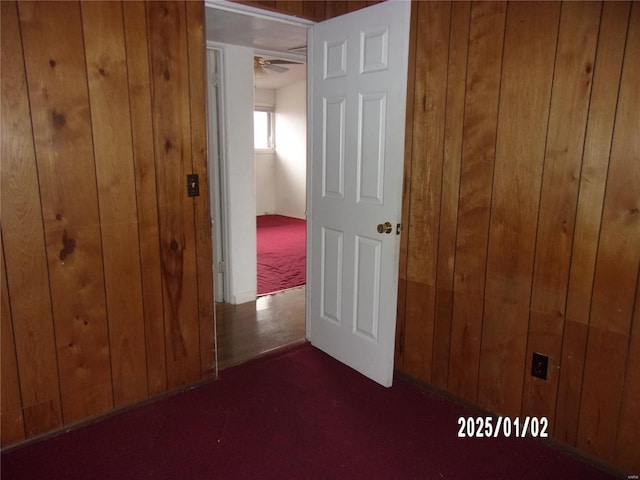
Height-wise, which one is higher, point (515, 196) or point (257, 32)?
point (257, 32)

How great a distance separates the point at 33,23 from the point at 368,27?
1.49 metres

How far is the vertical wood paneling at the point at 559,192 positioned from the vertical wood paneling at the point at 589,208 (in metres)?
0.02

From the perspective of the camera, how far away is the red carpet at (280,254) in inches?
177

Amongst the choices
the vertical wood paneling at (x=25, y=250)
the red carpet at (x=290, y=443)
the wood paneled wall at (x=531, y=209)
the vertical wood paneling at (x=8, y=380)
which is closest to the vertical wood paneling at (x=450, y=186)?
the wood paneled wall at (x=531, y=209)

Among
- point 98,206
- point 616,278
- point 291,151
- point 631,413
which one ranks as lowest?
point 631,413

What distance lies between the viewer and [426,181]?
2.40 metres

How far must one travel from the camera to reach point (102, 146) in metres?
2.09

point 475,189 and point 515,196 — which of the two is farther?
point 475,189

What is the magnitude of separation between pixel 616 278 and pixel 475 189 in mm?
691

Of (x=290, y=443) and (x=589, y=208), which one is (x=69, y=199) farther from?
(x=589, y=208)

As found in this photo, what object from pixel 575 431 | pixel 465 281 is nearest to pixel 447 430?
pixel 575 431

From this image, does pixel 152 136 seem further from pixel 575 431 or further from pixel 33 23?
pixel 575 431

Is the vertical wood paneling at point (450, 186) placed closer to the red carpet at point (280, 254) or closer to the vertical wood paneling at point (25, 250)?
the vertical wood paneling at point (25, 250)
